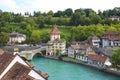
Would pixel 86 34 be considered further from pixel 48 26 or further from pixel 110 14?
pixel 110 14

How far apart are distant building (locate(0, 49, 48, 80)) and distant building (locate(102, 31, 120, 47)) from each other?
4532 cm

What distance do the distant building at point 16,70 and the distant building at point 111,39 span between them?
45.3 meters

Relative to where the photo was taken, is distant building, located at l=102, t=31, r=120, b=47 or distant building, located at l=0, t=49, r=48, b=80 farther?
distant building, located at l=102, t=31, r=120, b=47

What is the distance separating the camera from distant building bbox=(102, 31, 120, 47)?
57.9 m

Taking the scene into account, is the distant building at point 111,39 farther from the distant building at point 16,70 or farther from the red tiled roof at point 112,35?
the distant building at point 16,70

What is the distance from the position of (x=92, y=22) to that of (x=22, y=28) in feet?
54.8

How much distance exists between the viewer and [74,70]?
4031 cm

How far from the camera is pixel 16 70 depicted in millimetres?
11969

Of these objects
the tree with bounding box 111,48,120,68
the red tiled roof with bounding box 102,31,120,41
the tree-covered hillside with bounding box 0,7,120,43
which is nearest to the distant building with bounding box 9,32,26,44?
the tree-covered hillside with bounding box 0,7,120,43

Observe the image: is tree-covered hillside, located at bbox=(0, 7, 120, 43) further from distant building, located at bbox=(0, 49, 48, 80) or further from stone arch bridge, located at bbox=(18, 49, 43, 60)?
distant building, located at bbox=(0, 49, 48, 80)

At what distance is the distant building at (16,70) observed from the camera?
11383 mm

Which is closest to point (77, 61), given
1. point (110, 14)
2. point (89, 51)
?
point (89, 51)

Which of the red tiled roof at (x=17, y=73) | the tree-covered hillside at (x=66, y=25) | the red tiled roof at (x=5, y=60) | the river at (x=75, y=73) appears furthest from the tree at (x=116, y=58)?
the tree-covered hillside at (x=66, y=25)

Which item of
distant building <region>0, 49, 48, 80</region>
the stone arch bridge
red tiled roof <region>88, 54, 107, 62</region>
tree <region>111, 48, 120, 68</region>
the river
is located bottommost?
the stone arch bridge
